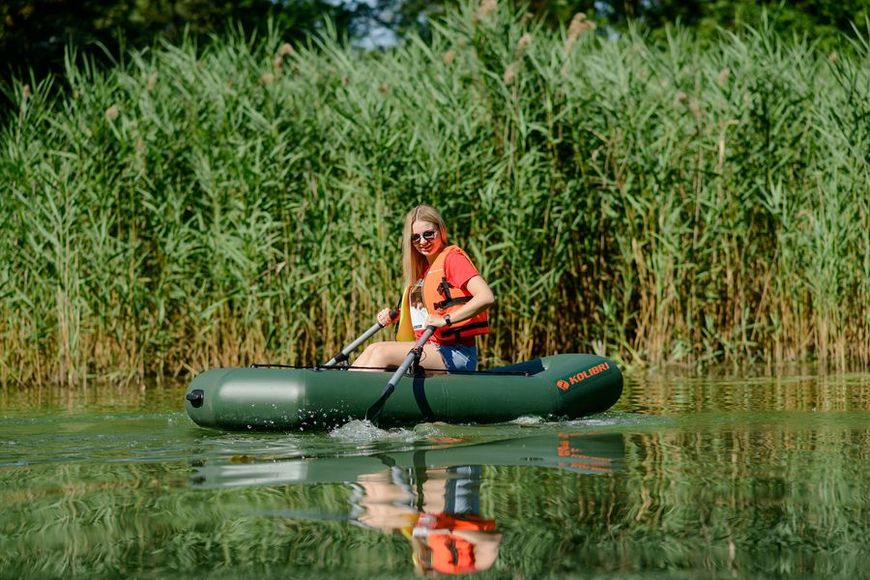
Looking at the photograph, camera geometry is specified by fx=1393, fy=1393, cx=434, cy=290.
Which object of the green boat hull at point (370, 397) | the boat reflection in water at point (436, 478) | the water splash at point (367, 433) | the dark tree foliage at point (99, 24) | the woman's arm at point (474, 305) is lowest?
the boat reflection in water at point (436, 478)

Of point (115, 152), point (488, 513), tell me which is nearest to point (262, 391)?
point (488, 513)

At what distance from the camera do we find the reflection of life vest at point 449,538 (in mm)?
3311

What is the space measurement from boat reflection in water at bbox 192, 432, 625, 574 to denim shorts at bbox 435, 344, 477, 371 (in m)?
0.86

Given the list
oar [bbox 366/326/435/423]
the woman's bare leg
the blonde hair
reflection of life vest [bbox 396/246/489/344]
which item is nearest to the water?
oar [bbox 366/326/435/423]

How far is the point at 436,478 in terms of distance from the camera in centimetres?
480

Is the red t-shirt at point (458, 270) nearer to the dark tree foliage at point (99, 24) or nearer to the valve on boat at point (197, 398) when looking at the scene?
the valve on boat at point (197, 398)

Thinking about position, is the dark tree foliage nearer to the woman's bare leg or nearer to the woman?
the woman

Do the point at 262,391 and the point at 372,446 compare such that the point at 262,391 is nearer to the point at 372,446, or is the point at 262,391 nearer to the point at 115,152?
the point at 372,446

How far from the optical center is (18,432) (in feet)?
21.7

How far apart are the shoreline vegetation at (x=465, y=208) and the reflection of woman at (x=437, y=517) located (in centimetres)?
458

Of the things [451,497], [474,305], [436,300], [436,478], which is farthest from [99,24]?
[451,497]

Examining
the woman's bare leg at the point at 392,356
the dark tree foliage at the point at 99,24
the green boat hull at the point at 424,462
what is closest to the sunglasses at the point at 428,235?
the woman's bare leg at the point at 392,356

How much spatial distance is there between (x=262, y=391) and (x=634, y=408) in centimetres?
217

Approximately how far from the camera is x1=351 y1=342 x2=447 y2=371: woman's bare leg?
6.81 m
